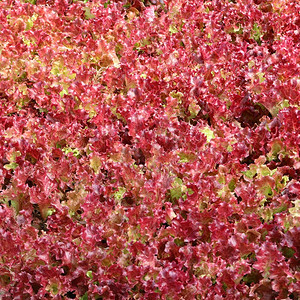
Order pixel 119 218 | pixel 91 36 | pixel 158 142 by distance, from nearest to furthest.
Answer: pixel 119 218 → pixel 158 142 → pixel 91 36

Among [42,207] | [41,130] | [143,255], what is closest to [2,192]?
[42,207]

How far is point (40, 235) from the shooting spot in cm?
334

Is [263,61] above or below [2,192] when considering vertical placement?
above

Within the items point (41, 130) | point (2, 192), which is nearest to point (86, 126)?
point (41, 130)

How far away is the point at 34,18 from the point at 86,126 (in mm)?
1873

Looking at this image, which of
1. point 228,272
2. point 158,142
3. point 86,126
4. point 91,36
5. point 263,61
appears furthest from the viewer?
point 91,36

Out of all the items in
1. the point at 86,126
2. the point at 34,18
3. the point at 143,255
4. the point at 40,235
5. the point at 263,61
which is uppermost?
the point at 263,61

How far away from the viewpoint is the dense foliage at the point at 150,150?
295 cm

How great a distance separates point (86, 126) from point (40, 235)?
3.51 ft

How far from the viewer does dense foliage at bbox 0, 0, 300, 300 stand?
295cm

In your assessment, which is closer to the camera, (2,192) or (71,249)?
(71,249)

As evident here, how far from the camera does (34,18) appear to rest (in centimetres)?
Result: 518

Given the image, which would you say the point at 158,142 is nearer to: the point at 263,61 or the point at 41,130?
the point at 41,130

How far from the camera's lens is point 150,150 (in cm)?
365
